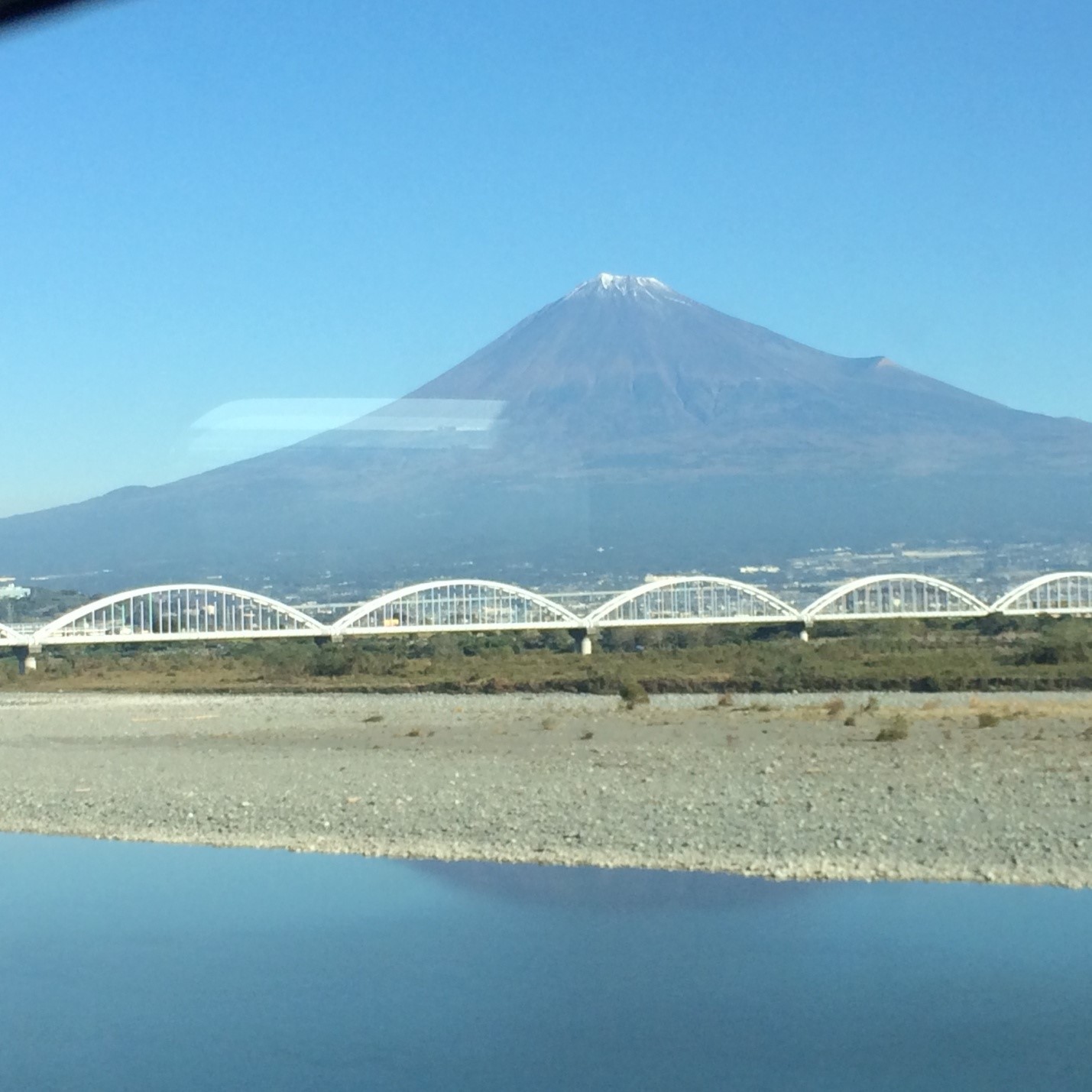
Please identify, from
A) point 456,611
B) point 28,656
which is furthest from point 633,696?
point 456,611

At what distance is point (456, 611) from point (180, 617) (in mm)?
9835

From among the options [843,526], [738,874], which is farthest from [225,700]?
[843,526]

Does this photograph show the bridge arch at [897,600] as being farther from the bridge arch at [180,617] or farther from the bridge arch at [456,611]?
the bridge arch at [180,617]

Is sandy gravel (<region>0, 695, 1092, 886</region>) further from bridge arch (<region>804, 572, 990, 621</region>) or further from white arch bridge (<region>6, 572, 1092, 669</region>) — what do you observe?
bridge arch (<region>804, 572, 990, 621</region>)

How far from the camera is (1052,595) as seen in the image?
66.4 metres

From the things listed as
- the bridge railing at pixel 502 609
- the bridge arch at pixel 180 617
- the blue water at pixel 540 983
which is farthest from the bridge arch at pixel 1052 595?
the blue water at pixel 540 983

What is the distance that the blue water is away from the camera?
5520 millimetres

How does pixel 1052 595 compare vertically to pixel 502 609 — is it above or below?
below

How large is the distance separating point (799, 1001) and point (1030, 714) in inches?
604

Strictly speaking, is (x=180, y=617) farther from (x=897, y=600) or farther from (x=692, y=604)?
(x=897, y=600)

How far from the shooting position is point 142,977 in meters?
7.05

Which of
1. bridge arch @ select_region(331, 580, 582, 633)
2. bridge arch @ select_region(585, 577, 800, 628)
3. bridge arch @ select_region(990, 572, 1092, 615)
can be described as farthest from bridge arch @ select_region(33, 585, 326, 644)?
bridge arch @ select_region(990, 572, 1092, 615)

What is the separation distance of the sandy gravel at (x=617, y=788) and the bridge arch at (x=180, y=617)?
30.6m

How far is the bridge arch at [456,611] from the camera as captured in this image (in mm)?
56094
